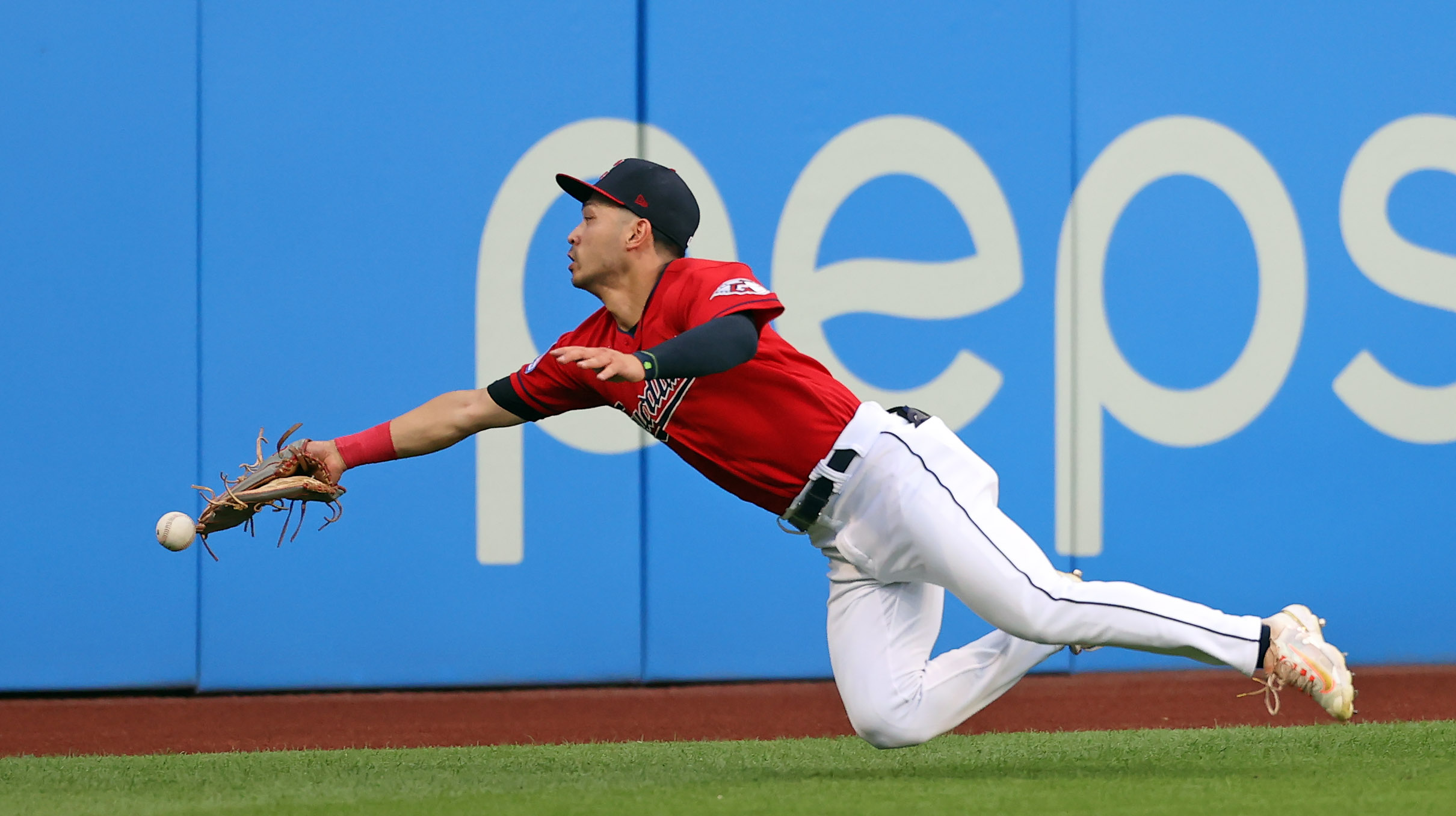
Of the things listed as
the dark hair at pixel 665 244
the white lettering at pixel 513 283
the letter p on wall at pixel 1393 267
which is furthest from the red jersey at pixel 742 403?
the letter p on wall at pixel 1393 267

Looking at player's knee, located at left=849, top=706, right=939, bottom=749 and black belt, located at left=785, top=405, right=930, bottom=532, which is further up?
black belt, located at left=785, top=405, right=930, bottom=532

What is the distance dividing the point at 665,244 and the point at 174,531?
55.5 inches

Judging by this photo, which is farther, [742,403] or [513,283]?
[513,283]

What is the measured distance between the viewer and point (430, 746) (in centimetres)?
491

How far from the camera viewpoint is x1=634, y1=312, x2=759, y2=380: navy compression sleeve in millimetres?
2910

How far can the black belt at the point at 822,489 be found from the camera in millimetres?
3297

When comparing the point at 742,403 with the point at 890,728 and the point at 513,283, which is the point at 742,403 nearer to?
the point at 890,728

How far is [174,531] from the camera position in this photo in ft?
11.0

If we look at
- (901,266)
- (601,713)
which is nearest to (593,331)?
(601,713)

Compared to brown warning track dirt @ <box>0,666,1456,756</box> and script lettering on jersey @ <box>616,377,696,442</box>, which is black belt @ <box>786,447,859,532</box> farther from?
brown warning track dirt @ <box>0,666,1456,756</box>

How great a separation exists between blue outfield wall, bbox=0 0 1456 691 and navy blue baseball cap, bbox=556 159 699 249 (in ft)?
8.79

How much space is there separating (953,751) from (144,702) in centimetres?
362

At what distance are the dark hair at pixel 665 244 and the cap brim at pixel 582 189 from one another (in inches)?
4.2

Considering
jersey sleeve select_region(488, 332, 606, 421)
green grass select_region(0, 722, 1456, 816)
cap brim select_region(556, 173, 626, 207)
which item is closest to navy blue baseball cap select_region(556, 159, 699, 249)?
cap brim select_region(556, 173, 626, 207)
